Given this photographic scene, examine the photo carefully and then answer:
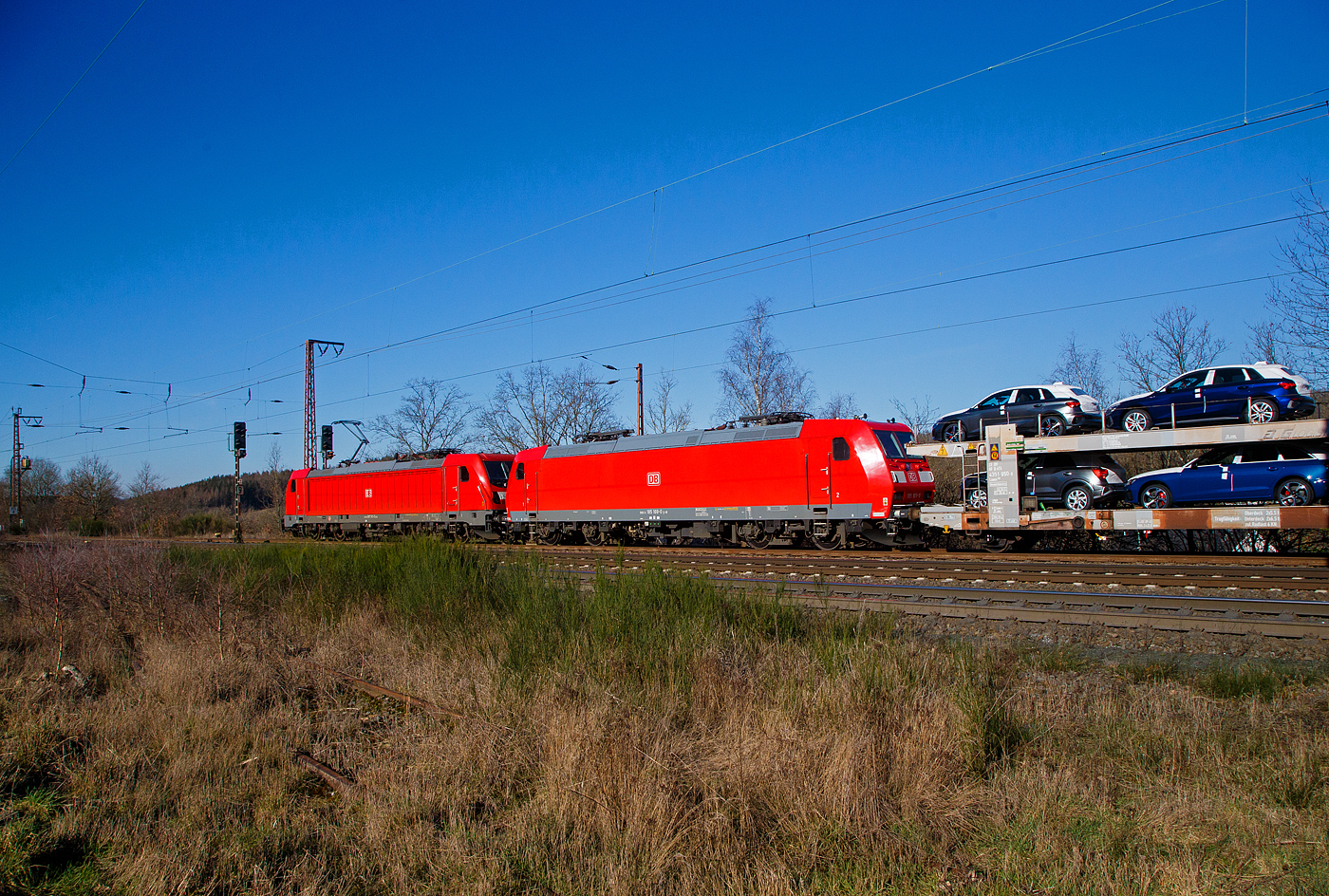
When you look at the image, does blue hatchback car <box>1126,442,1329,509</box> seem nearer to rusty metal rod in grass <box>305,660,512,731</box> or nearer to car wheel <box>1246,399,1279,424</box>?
car wheel <box>1246,399,1279,424</box>

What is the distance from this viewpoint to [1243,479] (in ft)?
54.8

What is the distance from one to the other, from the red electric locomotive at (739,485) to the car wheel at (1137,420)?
466 cm

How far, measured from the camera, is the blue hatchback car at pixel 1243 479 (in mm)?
15898

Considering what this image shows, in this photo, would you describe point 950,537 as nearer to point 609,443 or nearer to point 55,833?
point 609,443

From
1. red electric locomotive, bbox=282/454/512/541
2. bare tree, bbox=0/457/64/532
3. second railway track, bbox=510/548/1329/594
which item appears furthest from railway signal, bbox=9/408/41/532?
second railway track, bbox=510/548/1329/594

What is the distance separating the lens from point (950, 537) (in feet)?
73.3

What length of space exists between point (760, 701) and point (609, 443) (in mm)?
19367

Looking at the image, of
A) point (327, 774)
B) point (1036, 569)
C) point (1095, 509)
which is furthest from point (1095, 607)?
point (1095, 509)

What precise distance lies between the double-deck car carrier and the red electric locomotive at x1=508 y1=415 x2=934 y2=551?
1.28m

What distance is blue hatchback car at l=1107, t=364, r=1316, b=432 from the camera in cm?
1620

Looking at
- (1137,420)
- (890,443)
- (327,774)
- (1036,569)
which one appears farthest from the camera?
(890,443)

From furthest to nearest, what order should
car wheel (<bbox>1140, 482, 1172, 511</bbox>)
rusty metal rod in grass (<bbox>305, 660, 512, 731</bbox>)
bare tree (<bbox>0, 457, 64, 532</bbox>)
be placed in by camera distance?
bare tree (<bbox>0, 457, 64, 532</bbox>) < car wheel (<bbox>1140, 482, 1172, 511</bbox>) < rusty metal rod in grass (<bbox>305, 660, 512, 731</bbox>)

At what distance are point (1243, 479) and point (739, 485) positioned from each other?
11654 millimetres

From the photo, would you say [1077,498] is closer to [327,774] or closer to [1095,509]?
[1095,509]
